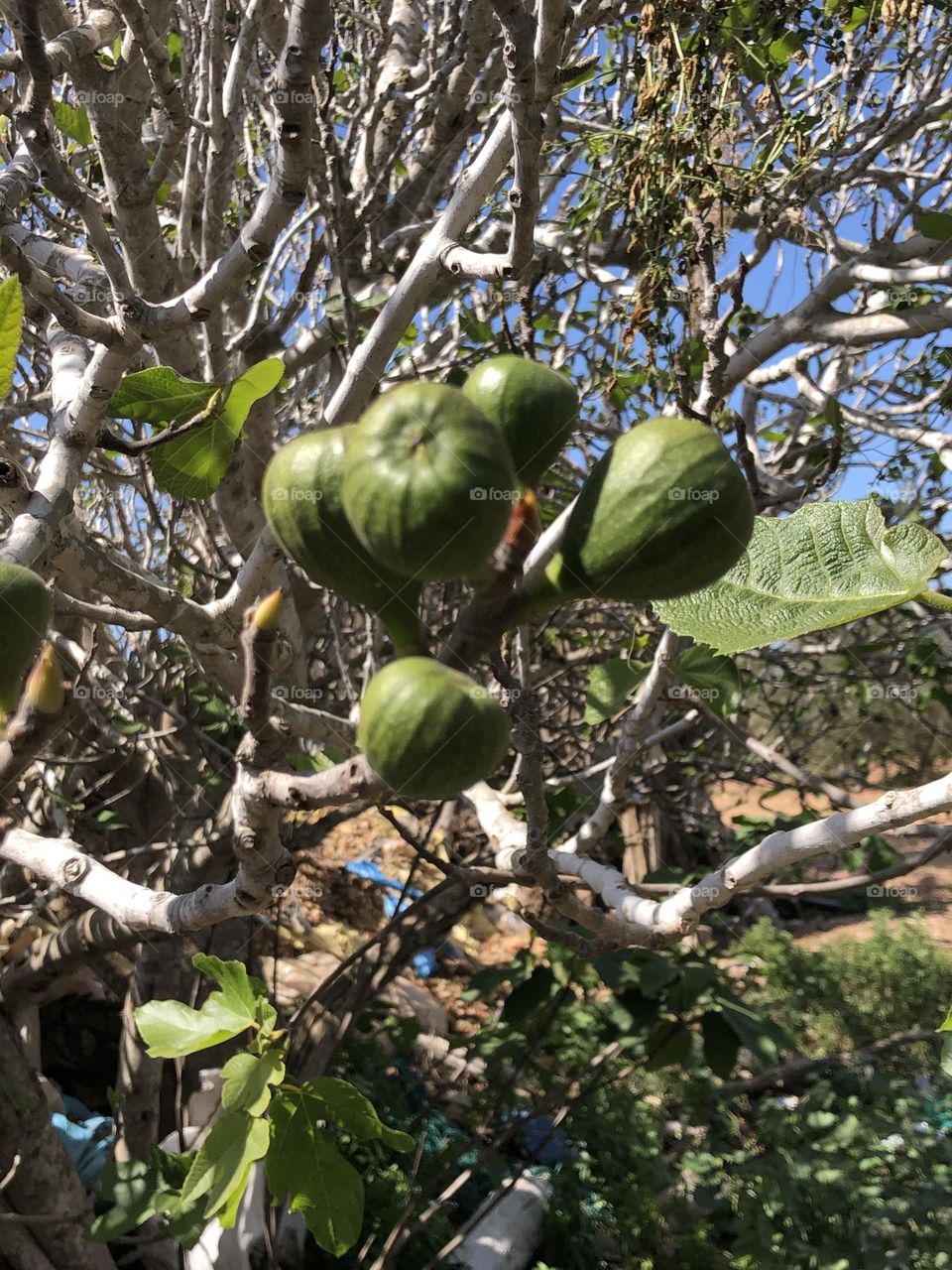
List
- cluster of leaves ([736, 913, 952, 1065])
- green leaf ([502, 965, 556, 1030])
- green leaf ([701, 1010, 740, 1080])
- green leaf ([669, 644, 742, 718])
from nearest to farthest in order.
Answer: green leaf ([669, 644, 742, 718]) < green leaf ([701, 1010, 740, 1080]) < green leaf ([502, 965, 556, 1030]) < cluster of leaves ([736, 913, 952, 1065])

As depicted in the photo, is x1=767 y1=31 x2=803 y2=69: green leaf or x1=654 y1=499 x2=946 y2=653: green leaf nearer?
x1=654 y1=499 x2=946 y2=653: green leaf

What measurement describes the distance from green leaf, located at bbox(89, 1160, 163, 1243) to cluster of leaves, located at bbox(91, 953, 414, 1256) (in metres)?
0.49

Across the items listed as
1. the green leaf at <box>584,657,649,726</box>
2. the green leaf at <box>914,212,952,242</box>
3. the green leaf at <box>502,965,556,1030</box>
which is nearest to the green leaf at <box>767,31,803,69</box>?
the green leaf at <box>914,212,952,242</box>

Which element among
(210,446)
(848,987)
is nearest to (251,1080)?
(210,446)

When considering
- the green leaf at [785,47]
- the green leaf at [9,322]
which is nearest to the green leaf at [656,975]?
the green leaf at [9,322]

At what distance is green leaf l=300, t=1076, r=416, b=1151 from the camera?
1.55 metres

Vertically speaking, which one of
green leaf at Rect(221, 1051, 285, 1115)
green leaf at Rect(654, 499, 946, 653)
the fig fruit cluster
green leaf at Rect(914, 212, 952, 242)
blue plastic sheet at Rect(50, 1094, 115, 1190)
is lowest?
Answer: blue plastic sheet at Rect(50, 1094, 115, 1190)

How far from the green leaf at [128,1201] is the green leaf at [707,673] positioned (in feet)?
5.06

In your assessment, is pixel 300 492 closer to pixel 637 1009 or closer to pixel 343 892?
pixel 637 1009

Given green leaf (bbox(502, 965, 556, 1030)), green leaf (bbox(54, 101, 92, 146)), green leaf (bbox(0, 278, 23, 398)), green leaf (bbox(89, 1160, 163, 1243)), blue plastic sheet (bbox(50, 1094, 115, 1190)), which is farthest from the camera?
blue plastic sheet (bbox(50, 1094, 115, 1190))

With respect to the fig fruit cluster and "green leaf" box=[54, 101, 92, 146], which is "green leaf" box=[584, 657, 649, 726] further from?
"green leaf" box=[54, 101, 92, 146]

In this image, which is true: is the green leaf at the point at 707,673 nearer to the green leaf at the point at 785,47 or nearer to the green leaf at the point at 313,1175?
the green leaf at the point at 313,1175

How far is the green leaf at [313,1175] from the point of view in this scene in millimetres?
1517

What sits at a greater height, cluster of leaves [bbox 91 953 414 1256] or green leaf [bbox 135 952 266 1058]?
green leaf [bbox 135 952 266 1058]
